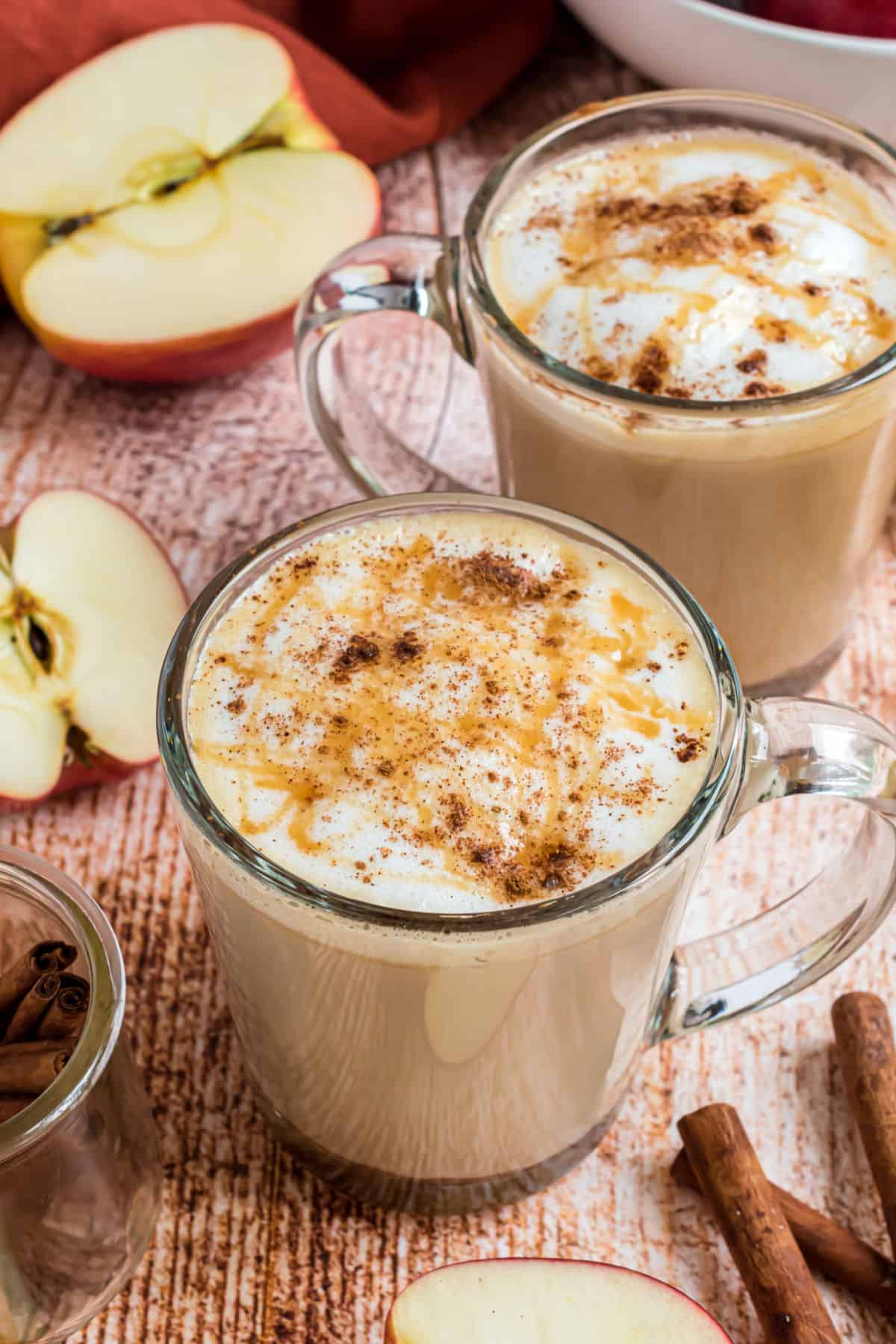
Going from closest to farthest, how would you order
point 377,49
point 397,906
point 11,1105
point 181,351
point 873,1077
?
point 397,906 < point 11,1105 < point 873,1077 < point 181,351 < point 377,49

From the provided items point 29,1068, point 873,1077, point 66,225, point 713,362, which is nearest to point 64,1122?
point 29,1068

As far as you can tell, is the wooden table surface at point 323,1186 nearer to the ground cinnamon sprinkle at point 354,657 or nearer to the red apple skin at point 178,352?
the red apple skin at point 178,352

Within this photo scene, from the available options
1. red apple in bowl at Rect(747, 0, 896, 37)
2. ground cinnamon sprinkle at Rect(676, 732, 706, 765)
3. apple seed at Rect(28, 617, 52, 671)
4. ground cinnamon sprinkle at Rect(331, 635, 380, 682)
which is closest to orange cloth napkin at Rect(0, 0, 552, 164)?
red apple in bowl at Rect(747, 0, 896, 37)

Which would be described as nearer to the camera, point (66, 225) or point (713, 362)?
point (713, 362)

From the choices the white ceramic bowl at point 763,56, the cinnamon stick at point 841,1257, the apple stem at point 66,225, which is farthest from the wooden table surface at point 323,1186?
the white ceramic bowl at point 763,56

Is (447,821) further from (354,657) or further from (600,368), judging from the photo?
(600,368)

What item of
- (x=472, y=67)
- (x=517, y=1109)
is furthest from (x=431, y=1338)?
(x=472, y=67)
